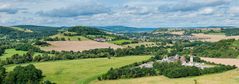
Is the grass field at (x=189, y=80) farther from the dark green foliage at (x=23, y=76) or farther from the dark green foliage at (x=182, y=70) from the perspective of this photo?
the dark green foliage at (x=23, y=76)

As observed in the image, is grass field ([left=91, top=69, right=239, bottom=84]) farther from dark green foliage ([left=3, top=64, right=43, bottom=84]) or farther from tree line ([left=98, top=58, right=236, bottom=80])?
dark green foliage ([left=3, top=64, right=43, bottom=84])

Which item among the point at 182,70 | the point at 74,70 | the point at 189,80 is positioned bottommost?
the point at 189,80

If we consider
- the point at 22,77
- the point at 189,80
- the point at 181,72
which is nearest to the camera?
the point at 22,77

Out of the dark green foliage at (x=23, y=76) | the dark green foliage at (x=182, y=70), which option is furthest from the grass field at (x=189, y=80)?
the dark green foliage at (x=23, y=76)

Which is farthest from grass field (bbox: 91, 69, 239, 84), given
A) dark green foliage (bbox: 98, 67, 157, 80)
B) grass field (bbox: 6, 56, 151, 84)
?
grass field (bbox: 6, 56, 151, 84)

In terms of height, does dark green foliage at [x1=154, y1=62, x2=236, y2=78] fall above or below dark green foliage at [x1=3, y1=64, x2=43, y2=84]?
below

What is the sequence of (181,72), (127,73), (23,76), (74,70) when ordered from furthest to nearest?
(74,70)
(127,73)
(181,72)
(23,76)

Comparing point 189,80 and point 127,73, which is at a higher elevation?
point 127,73

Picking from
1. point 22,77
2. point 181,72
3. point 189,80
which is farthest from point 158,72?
point 22,77

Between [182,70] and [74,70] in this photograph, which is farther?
[74,70]

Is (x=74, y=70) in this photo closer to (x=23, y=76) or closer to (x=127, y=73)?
(x=127, y=73)

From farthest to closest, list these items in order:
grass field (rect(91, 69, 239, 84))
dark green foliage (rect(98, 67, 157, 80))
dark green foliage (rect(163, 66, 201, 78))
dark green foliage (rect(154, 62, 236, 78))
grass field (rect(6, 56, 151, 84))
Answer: dark green foliage (rect(154, 62, 236, 78))
dark green foliage (rect(163, 66, 201, 78))
dark green foliage (rect(98, 67, 157, 80))
grass field (rect(6, 56, 151, 84))
grass field (rect(91, 69, 239, 84))
